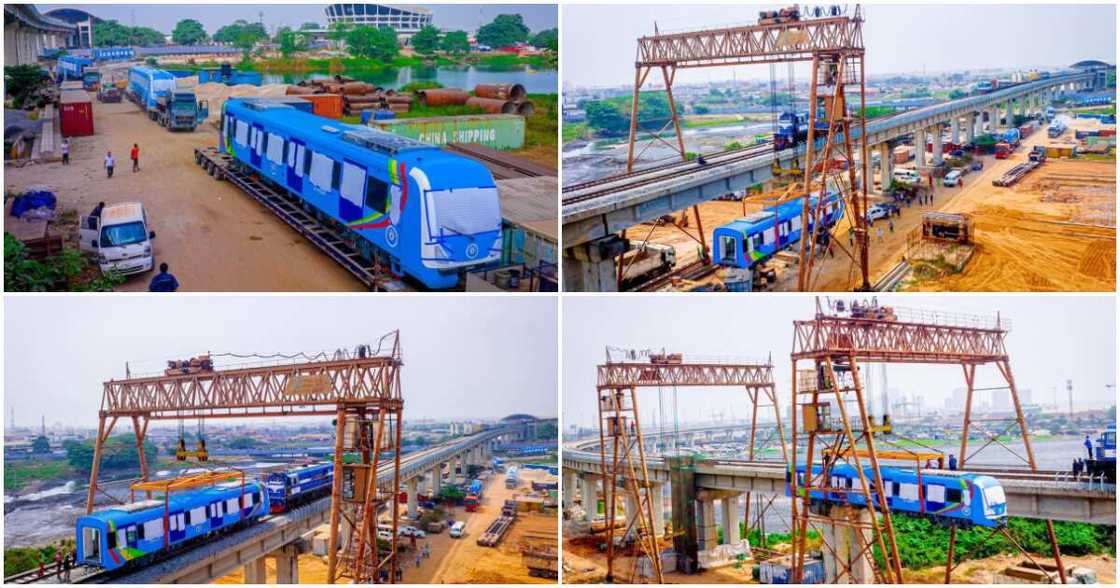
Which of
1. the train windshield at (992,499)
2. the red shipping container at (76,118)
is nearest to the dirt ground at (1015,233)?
the train windshield at (992,499)

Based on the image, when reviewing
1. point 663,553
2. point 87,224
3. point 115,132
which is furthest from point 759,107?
point 87,224

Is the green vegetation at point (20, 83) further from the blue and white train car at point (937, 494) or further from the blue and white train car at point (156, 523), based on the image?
the blue and white train car at point (937, 494)

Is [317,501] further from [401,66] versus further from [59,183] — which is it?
[401,66]

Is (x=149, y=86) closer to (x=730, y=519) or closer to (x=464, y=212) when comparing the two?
(x=464, y=212)

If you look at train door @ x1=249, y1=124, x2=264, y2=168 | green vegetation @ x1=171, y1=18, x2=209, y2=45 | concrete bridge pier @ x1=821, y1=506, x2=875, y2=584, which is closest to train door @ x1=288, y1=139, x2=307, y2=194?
train door @ x1=249, y1=124, x2=264, y2=168

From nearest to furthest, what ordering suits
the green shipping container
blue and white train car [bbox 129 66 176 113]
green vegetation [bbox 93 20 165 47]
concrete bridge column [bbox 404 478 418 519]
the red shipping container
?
concrete bridge column [bbox 404 478 418 519], the red shipping container, the green shipping container, blue and white train car [bbox 129 66 176 113], green vegetation [bbox 93 20 165 47]

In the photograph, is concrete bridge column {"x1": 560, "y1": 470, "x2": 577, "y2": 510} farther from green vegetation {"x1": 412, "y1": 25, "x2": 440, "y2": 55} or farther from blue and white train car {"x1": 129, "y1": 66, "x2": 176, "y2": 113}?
green vegetation {"x1": 412, "y1": 25, "x2": 440, "y2": 55}

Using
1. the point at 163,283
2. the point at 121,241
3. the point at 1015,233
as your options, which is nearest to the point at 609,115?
the point at 1015,233
